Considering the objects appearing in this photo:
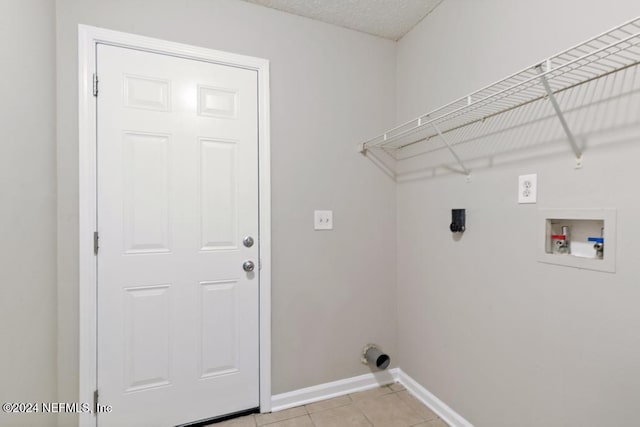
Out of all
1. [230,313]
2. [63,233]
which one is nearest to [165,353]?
[230,313]

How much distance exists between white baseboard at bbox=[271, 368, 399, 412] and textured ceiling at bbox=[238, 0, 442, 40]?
2.31 m

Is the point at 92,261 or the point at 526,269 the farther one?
the point at 92,261

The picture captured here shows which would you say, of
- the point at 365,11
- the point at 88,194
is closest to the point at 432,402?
the point at 88,194

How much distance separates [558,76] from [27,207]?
2.07 metres

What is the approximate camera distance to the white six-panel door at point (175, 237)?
4.85 feet

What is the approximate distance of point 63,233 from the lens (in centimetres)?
141

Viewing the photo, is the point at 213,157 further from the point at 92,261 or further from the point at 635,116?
the point at 635,116

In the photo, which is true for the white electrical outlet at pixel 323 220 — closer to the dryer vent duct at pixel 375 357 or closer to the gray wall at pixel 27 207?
the dryer vent duct at pixel 375 357

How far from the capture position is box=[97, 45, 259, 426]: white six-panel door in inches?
58.2

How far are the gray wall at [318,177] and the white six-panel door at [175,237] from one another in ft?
0.54

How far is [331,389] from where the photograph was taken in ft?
6.18

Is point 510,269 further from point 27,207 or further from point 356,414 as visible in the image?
point 27,207

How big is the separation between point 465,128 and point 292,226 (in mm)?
1113

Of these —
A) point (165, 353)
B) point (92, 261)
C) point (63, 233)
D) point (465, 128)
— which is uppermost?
point (465, 128)
